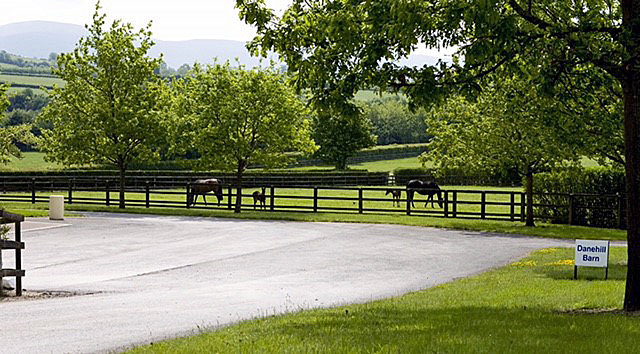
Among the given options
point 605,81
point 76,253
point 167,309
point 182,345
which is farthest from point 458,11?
point 76,253

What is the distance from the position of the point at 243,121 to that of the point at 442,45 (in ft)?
92.8

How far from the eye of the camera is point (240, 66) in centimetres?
4144

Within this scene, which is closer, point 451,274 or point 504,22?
point 504,22

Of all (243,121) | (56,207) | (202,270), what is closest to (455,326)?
(202,270)

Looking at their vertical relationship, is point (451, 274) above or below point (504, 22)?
below

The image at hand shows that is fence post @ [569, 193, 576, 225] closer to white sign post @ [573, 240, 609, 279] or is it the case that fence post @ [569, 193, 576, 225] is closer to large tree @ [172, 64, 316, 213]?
→ large tree @ [172, 64, 316, 213]

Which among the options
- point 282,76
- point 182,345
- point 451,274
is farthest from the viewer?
point 282,76

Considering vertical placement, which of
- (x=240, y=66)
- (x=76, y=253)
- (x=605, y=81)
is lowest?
(x=76, y=253)

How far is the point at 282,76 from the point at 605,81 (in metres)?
27.8

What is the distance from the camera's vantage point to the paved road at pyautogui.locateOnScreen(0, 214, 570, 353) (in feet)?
39.1

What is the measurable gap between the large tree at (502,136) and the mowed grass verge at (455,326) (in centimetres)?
1426

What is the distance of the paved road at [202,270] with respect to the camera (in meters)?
11.9

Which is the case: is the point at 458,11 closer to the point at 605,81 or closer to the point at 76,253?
the point at 605,81

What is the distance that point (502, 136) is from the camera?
32.5 m
